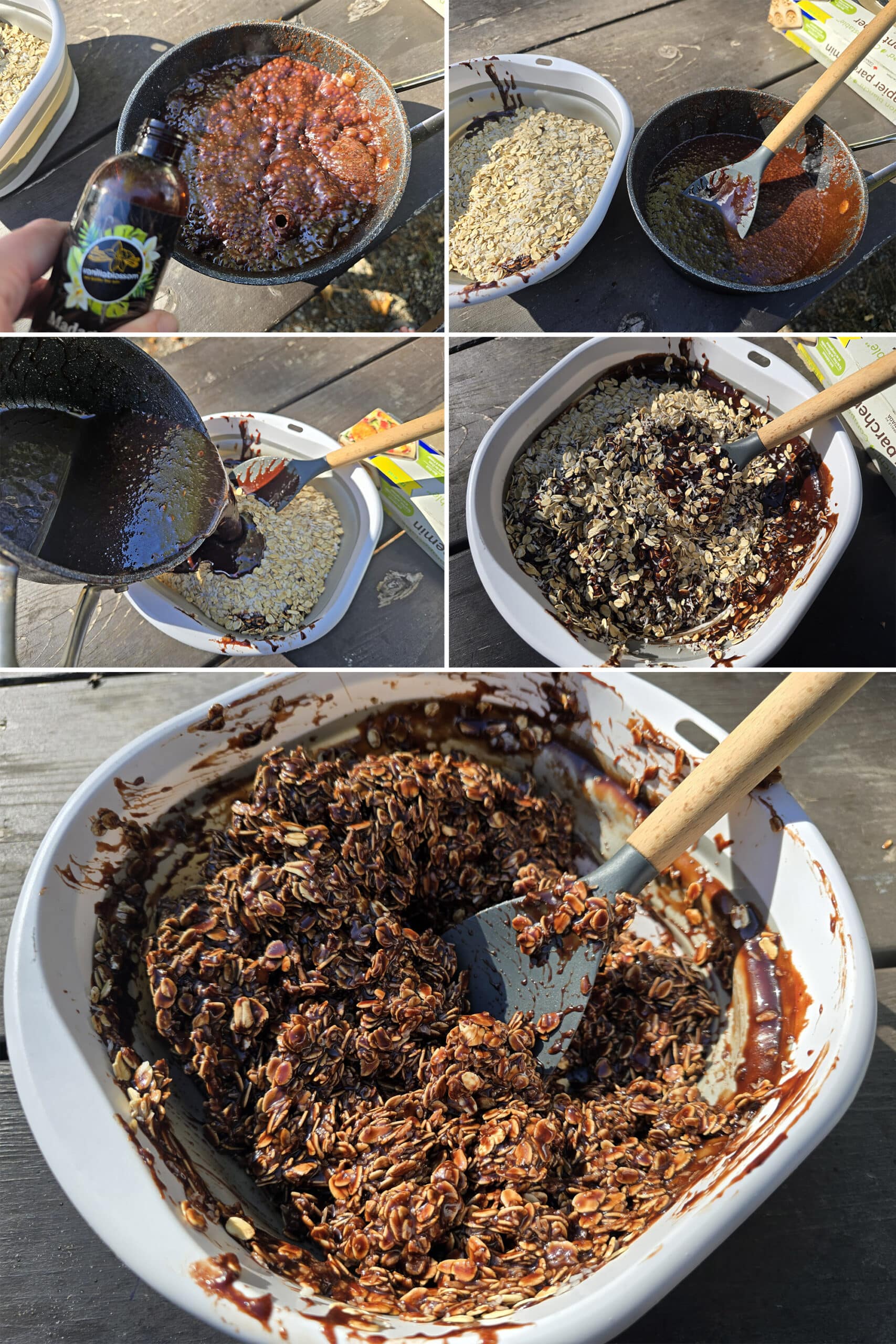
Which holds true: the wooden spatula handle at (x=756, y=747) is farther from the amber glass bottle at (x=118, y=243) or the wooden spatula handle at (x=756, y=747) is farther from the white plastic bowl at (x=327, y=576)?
the amber glass bottle at (x=118, y=243)

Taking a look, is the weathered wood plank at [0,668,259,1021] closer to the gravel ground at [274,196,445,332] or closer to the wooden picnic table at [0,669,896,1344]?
the wooden picnic table at [0,669,896,1344]

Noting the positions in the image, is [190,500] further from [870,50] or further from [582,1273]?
[870,50]

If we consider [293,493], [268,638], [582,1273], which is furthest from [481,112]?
[582,1273]

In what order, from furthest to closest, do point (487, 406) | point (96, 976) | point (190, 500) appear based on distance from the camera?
point (487, 406) → point (190, 500) → point (96, 976)

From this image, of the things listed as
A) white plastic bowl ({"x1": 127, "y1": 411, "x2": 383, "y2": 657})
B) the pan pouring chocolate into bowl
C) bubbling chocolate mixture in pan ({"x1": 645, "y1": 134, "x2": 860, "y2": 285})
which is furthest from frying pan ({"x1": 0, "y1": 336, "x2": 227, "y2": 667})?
bubbling chocolate mixture in pan ({"x1": 645, "y1": 134, "x2": 860, "y2": 285})

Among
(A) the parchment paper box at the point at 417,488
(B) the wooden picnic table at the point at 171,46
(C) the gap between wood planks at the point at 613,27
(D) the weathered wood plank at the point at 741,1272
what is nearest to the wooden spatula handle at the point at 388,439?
(A) the parchment paper box at the point at 417,488

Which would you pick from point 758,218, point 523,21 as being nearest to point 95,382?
point 523,21
